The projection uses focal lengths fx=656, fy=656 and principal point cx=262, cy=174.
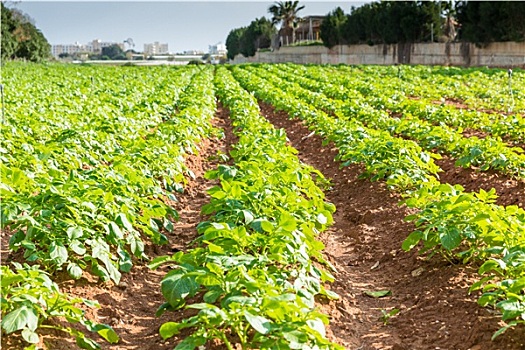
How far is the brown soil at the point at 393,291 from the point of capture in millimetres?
4922

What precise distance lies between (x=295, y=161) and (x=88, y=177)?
2669mm

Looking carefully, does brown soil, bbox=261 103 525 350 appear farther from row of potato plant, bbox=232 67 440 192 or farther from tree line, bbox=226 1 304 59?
tree line, bbox=226 1 304 59

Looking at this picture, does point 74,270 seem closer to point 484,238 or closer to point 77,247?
point 77,247

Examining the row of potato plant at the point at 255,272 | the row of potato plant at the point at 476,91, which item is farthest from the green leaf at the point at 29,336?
the row of potato plant at the point at 476,91

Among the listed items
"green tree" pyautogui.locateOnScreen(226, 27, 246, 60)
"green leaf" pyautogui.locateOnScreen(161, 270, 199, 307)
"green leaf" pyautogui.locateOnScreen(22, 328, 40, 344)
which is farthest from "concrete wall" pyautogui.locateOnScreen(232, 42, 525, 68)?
"green tree" pyautogui.locateOnScreen(226, 27, 246, 60)

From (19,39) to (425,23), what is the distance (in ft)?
149

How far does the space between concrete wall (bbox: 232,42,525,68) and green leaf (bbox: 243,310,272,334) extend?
39967 mm

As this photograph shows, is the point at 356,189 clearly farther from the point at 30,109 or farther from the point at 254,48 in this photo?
the point at 254,48

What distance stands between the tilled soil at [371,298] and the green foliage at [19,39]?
5859cm

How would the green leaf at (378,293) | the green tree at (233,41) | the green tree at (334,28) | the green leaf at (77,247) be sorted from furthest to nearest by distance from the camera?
the green tree at (233,41), the green tree at (334,28), the green leaf at (378,293), the green leaf at (77,247)

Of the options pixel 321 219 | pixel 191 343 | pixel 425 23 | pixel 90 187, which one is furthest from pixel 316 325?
pixel 425 23

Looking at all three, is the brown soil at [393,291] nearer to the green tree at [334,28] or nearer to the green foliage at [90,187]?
the green foliage at [90,187]

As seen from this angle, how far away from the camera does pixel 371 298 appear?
597 centimetres

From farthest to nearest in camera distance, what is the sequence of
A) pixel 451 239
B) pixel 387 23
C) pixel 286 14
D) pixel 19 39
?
pixel 286 14
pixel 19 39
pixel 387 23
pixel 451 239
